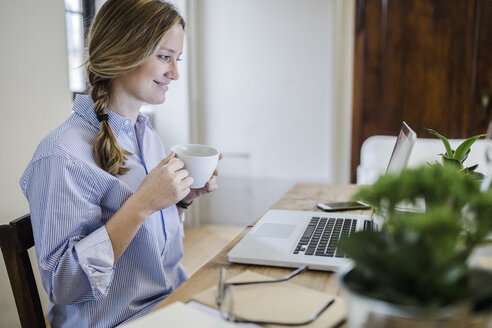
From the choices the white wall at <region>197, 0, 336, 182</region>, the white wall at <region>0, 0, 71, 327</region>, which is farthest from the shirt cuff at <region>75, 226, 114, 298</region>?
the white wall at <region>197, 0, 336, 182</region>

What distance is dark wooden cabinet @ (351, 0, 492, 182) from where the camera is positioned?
2945mm

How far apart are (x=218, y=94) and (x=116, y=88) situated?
2242 mm

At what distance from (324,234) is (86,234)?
0.52 m

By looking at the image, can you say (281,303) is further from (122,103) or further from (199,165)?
(122,103)

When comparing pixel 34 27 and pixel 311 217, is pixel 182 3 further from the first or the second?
pixel 311 217

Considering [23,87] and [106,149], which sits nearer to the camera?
[106,149]

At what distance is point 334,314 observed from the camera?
2.11 ft

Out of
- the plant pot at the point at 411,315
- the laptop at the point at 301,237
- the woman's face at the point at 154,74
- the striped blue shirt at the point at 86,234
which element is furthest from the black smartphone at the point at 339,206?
the plant pot at the point at 411,315

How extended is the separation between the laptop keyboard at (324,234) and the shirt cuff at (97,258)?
0.38 m

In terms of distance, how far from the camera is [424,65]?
3.03m

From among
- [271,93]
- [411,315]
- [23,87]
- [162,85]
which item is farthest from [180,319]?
[271,93]

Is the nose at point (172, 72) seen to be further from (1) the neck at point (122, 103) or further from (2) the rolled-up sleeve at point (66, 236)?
(2) the rolled-up sleeve at point (66, 236)

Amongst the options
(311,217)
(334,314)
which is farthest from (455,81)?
(334,314)

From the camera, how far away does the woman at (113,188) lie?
0.91 m
